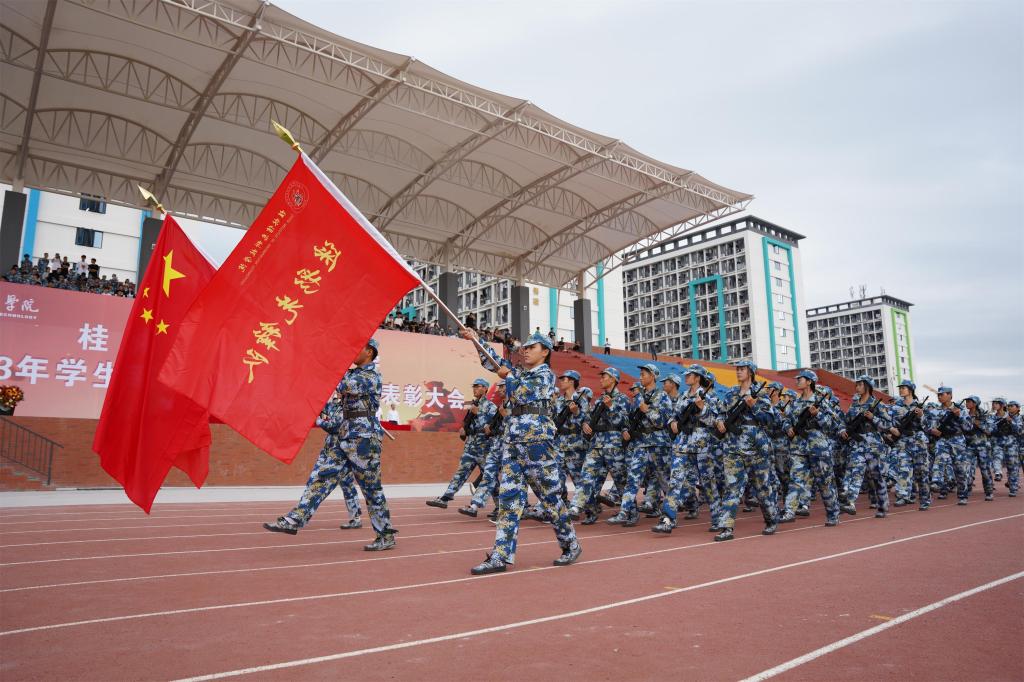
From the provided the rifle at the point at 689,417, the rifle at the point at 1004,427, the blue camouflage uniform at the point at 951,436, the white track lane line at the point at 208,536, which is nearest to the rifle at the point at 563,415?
the white track lane line at the point at 208,536

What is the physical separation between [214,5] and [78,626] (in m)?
14.3

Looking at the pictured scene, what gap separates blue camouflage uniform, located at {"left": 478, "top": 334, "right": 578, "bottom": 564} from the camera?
5.17m

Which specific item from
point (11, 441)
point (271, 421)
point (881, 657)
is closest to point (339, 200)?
point (271, 421)

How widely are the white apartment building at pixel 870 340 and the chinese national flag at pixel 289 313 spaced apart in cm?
9224

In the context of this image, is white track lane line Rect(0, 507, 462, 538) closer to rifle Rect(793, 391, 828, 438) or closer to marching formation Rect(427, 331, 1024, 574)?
marching formation Rect(427, 331, 1024, 574)

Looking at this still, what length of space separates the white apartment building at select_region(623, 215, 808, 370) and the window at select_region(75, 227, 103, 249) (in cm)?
4266

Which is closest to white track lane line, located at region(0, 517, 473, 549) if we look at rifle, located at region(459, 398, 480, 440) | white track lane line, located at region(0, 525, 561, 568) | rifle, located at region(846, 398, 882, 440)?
white track lane line, located at region(0, 525, 561, 568)

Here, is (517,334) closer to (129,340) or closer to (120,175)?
(120,175)

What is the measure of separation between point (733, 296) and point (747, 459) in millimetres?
66171

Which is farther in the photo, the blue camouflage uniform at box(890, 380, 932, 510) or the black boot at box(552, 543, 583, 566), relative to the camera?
the blue camouflage uniform at box(890, 380, 932, 510)

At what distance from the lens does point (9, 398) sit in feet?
44.3

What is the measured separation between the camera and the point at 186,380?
5.34 meters

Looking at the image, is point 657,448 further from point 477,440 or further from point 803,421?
point 477,440

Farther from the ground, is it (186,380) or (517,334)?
(517,334)
